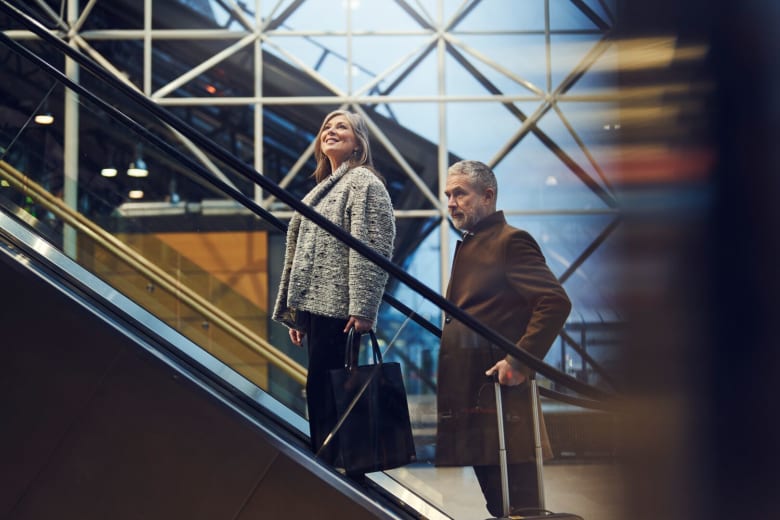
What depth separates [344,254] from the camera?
265cm

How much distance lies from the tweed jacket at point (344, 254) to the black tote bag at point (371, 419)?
7.7 inches

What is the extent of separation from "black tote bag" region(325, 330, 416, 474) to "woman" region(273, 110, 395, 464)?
0.21 ft

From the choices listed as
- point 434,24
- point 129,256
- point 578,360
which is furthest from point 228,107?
point 578,360

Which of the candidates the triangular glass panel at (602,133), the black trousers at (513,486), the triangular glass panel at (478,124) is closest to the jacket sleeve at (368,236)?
the black trousers at (513,486)

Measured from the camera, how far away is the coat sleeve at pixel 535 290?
230 centimetres

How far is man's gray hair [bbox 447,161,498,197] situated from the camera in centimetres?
254

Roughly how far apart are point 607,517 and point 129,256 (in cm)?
239

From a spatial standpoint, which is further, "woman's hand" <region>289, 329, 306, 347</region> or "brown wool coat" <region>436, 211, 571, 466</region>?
"woman's hand" <region>289, 329, 306, 347</region>

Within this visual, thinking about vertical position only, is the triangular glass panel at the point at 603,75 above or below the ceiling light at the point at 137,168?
above

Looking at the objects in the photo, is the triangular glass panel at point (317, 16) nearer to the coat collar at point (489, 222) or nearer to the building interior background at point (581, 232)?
the building interior background at point (581, 232)

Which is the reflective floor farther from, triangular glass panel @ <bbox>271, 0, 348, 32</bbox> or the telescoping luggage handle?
triangular glass panel @ <bbox>271, 0, 348, 32</bbox>

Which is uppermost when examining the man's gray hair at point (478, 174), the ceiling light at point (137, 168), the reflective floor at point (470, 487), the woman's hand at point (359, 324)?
the ceiling light at point (137, 168)

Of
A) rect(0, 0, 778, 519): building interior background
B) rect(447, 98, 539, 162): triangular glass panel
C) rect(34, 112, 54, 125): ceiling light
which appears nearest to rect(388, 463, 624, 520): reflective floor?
rect(0, 0, 778, 519): building interior background

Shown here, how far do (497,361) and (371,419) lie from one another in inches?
16.6
